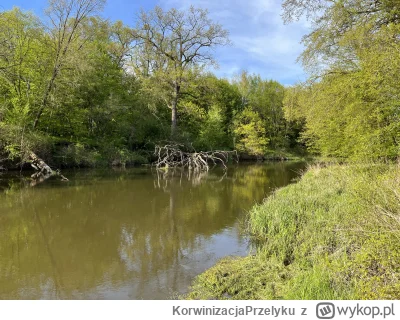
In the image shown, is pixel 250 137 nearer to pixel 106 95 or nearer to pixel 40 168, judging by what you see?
pixel 106 95

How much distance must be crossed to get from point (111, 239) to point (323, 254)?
462 centimetres

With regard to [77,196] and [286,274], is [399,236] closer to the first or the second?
[286,274]

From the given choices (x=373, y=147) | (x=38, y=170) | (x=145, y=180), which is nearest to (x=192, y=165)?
(x=145, y=180)

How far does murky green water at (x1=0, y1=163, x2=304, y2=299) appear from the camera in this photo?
16.5 ft

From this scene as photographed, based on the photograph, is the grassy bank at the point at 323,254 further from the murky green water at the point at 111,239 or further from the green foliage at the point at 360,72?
the green foliage at the point at 360,72

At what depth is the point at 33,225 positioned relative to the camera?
8438 mm

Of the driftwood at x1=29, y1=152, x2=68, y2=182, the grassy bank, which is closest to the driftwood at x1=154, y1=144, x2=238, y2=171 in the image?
the driftwood at x1=29, y1=152, x2=68, y2=182

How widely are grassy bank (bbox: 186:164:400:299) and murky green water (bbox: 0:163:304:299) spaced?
70 cm

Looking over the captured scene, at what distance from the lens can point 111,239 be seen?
24.3 feet

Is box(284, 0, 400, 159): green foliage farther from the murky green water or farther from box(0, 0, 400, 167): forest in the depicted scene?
the murky green water

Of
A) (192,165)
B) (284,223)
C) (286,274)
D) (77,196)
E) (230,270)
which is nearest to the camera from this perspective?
(286,274)

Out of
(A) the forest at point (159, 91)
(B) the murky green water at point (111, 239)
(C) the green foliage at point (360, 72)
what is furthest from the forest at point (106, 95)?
(C) the green foliage at point (360, 72)
